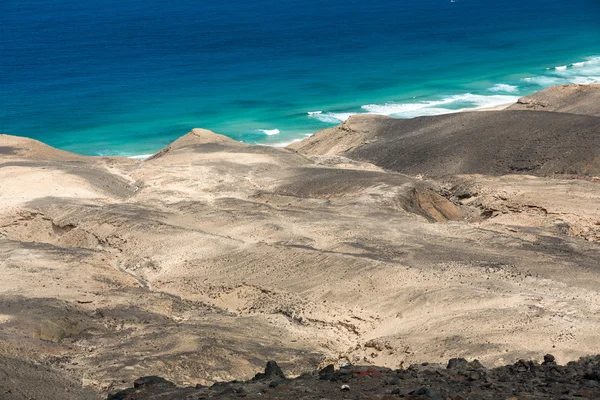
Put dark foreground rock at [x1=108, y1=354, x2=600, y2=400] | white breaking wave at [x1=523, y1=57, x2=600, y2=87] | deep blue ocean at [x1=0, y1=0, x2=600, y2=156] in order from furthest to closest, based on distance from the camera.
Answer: white breaking wave at [x1=523, y1=57, x2=600, y2=87] → deep blue ocean at [x1=0, y1=0, x2=600, y2=156] → dark foreground rock at [x1=108, y1=354, x2=600, y2=400]

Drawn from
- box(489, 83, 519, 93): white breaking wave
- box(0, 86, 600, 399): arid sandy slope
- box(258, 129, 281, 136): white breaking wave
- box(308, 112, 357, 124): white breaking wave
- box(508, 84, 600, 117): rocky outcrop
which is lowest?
box(0, 86, 600, 399): arid sandy slope

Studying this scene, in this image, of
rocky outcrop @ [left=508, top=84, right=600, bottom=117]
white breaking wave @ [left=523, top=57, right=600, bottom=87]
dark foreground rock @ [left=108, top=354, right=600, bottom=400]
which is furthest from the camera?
white breaking wave @ [left=523, top=57, right=600, bottom=87]

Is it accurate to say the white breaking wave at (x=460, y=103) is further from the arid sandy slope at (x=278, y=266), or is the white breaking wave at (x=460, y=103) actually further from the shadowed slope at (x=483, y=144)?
the arid sandy slope at (x=278, y=266)

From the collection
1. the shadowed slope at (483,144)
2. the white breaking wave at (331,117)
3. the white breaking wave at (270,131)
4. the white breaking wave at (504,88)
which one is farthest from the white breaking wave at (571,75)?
the shadowed slope at (483,144)

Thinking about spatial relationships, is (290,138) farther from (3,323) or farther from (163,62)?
(3,323)

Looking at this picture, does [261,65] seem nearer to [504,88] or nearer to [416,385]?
[504,88]

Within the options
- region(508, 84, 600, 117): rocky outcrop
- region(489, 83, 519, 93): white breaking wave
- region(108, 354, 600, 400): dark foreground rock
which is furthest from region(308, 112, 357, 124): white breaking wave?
region(108, 354, 600, 400): dark foreground rock

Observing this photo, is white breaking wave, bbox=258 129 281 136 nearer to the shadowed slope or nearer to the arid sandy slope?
the shadowed slope
